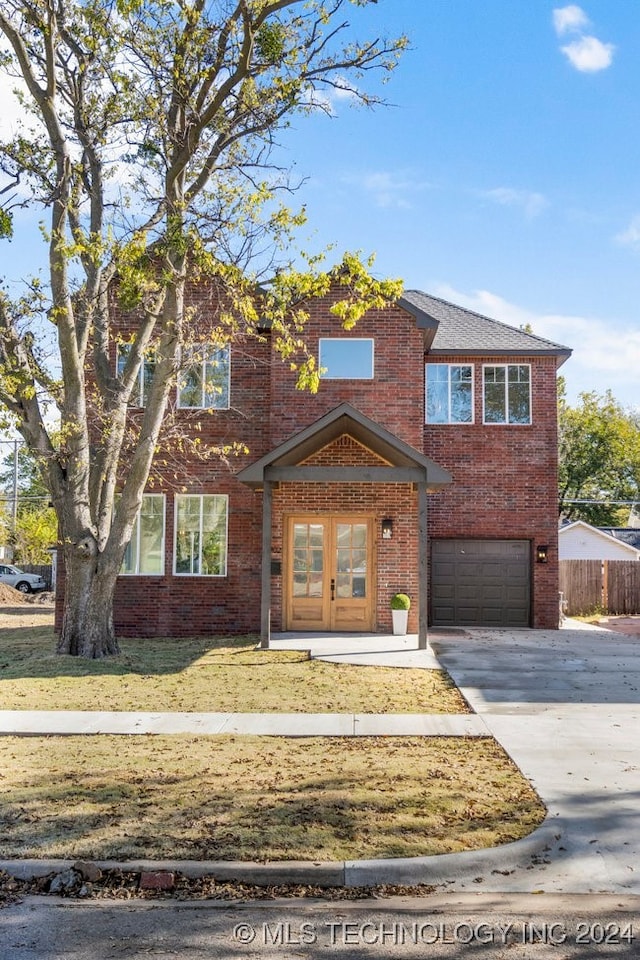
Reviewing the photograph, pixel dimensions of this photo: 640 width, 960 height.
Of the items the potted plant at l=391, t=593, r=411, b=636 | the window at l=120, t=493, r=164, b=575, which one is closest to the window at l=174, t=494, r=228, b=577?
the window at l=120, t=493, r=164, b=575

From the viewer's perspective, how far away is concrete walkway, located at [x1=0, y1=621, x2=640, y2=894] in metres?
4.78

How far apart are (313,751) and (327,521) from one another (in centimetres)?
919

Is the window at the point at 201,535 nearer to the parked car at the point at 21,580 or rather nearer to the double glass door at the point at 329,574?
the double glass door at the point at 329,574

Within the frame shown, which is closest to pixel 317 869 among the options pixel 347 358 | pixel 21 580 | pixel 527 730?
pixel 527 730

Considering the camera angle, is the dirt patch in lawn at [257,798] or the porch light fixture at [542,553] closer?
the dirt patch in lawn at [257,798]

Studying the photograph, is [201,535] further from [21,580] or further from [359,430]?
[21,580]

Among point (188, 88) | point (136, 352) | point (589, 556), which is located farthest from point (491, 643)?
point (589, 556)

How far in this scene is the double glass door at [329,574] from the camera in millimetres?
16219

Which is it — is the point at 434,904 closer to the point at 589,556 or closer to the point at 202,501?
the point at 202,501

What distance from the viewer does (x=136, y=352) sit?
13297 mm

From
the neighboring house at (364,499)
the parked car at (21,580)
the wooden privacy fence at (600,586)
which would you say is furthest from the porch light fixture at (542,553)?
the parked car at (21,580)

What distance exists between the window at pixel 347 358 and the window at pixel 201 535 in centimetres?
341

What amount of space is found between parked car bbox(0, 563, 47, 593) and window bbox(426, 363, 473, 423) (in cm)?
2374

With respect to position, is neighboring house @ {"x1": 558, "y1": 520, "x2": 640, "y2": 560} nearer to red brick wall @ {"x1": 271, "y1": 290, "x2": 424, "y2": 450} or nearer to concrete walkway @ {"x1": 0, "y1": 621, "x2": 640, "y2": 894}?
concrete walkway @ {"x1": 0, "y1": 621, "x2": 640, "y2": 894}
